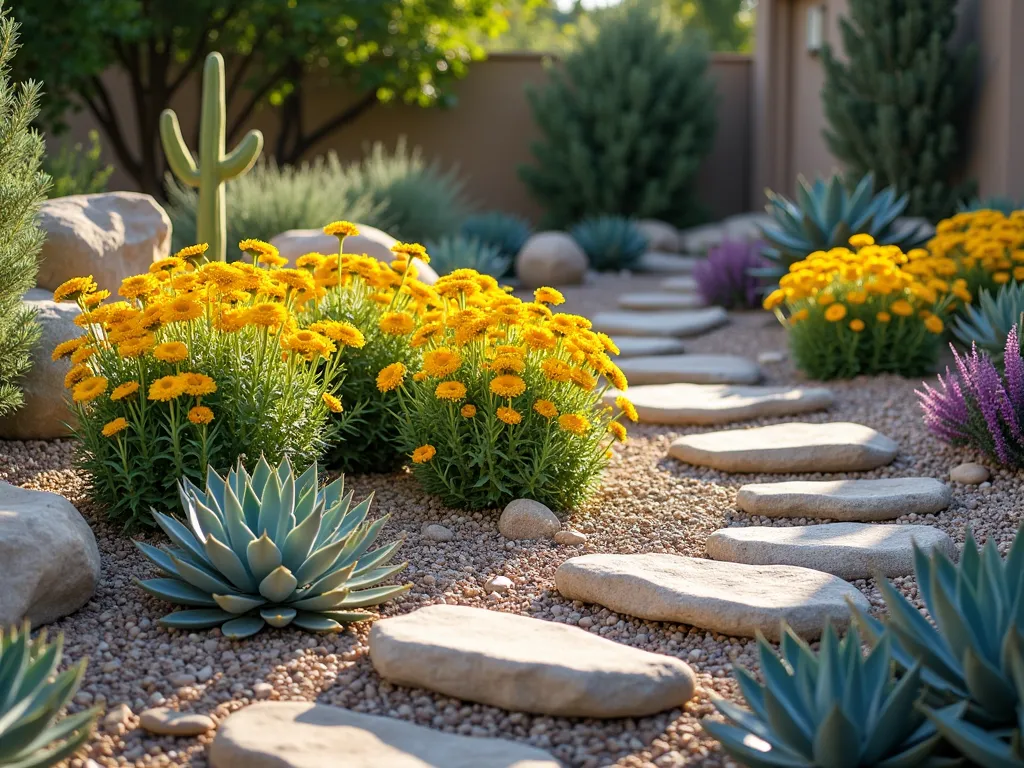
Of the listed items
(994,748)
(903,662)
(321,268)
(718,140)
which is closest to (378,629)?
(903,662)

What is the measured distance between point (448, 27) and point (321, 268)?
9081 mm

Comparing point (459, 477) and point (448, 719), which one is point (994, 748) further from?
point (459, 477)

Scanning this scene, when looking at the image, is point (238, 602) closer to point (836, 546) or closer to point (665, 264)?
point (836, 546)

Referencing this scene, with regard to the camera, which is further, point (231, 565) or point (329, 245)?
point (329, 245)

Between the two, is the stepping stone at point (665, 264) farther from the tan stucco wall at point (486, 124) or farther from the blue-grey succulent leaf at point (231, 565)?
the blue-grey succulent leaf at point (231, 565)

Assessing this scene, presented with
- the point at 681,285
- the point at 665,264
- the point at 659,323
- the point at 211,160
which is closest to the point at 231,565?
the point at 211,160

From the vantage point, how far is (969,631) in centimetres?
236

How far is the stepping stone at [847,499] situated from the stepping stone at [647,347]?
2925 millimetres

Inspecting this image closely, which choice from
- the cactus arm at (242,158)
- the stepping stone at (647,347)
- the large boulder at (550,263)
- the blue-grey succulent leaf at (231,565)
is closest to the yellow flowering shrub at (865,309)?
the stepping stone at (647,347)

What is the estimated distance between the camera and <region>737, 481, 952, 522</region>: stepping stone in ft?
13.4

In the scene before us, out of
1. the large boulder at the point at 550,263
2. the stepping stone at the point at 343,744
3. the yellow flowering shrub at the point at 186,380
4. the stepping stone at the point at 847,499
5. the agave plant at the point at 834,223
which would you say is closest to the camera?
the stepping stone at the point at 343,744

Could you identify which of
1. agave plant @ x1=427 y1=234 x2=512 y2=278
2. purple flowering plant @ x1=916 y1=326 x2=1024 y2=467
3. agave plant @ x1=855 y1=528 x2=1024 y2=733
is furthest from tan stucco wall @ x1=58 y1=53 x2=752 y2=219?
agave plant @ x1=855 y1=528 x2=1024 y2=733

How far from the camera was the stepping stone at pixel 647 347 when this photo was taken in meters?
7.24

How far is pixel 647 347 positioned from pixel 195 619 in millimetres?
4624
